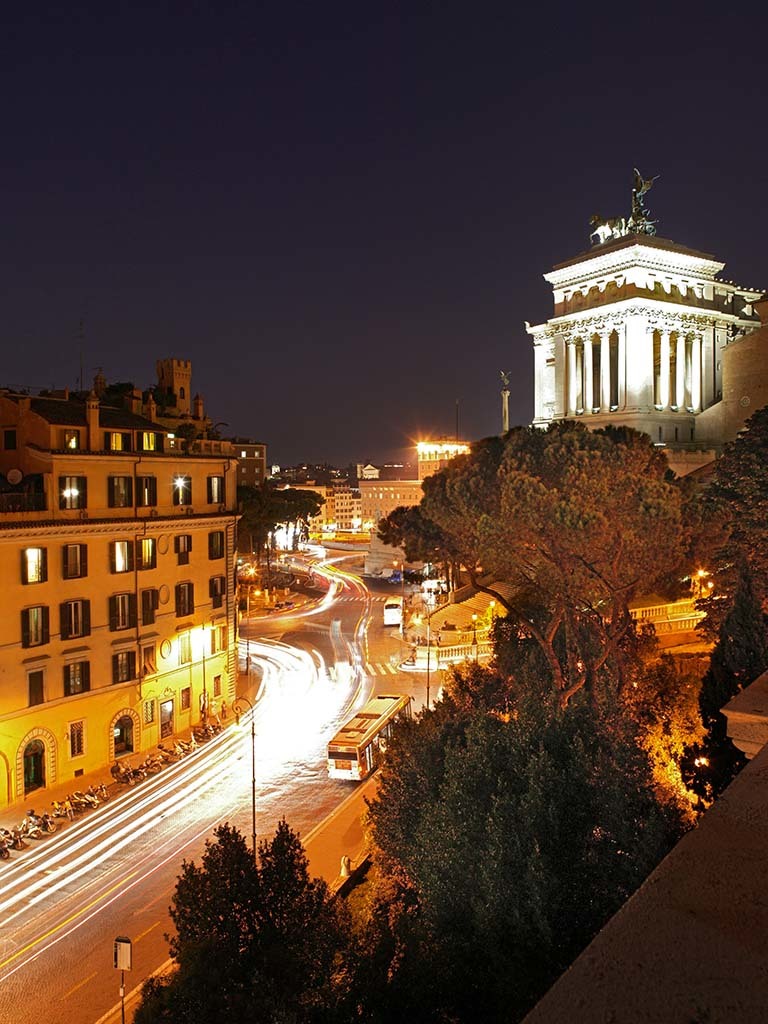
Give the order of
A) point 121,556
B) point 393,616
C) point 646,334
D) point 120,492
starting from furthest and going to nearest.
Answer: point 646,334 < point 393,616 < point 120,492 < point 121,556

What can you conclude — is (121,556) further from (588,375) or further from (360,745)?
(588,375)

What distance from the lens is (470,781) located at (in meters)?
12.5

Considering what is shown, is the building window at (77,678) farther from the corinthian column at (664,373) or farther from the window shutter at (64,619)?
the corinthian column at (664,373)

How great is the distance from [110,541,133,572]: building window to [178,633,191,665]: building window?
4.68 m

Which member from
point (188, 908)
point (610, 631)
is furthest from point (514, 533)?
point (188, 908)

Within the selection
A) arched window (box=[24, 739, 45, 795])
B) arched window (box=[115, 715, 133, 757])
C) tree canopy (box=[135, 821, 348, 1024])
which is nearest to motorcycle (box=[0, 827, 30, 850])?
arched window (box=[24, 739, 45, 795])

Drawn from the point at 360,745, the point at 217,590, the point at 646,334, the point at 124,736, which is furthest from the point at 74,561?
the point at 646,334

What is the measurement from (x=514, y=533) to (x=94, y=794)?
17741mm

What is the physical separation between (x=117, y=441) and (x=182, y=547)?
18.9 feet

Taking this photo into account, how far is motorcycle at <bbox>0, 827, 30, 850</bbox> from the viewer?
2462 cm

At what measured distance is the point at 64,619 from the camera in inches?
1182

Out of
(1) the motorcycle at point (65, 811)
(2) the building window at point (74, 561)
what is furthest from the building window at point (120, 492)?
(1) the motorcycle at point (65, 811)

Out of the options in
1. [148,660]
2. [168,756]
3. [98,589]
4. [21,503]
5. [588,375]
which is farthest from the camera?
[588,375]

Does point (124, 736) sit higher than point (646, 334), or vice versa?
point (646, 334)
